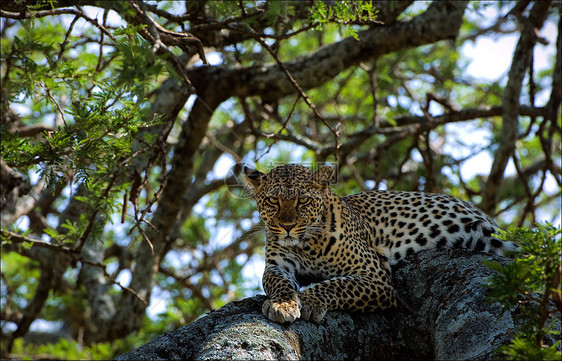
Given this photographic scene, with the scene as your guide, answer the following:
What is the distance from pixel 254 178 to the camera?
776 centimetres

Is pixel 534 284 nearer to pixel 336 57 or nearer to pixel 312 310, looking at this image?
pixel 312 310

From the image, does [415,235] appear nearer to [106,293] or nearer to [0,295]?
[106,293]

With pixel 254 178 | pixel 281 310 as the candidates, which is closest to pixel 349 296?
pixel 281 310

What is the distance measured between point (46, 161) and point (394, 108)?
29.8 feet

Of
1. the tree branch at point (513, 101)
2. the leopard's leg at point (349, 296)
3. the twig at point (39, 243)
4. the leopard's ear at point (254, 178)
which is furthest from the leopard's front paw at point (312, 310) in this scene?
the tree branch at point (513, 101)

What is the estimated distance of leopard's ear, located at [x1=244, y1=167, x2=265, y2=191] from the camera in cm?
771

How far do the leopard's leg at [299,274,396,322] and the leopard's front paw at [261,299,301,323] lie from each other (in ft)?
0.30

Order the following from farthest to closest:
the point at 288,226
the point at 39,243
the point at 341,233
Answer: the point at 39,243 < the point at 341,233 < the point at 288,226

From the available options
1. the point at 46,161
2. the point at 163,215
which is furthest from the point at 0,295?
the point at 46,161

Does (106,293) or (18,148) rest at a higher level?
(106,293)

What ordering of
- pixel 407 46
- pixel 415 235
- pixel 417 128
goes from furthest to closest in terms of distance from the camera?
1. pixel 417 128
2. pixel 407 46
3. pixel 415 235

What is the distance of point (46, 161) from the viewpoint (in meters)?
5.46

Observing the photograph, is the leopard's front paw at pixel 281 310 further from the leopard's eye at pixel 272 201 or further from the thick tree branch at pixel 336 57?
the thick tree branch at pixel 336 57

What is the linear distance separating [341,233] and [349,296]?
3.74 ft
